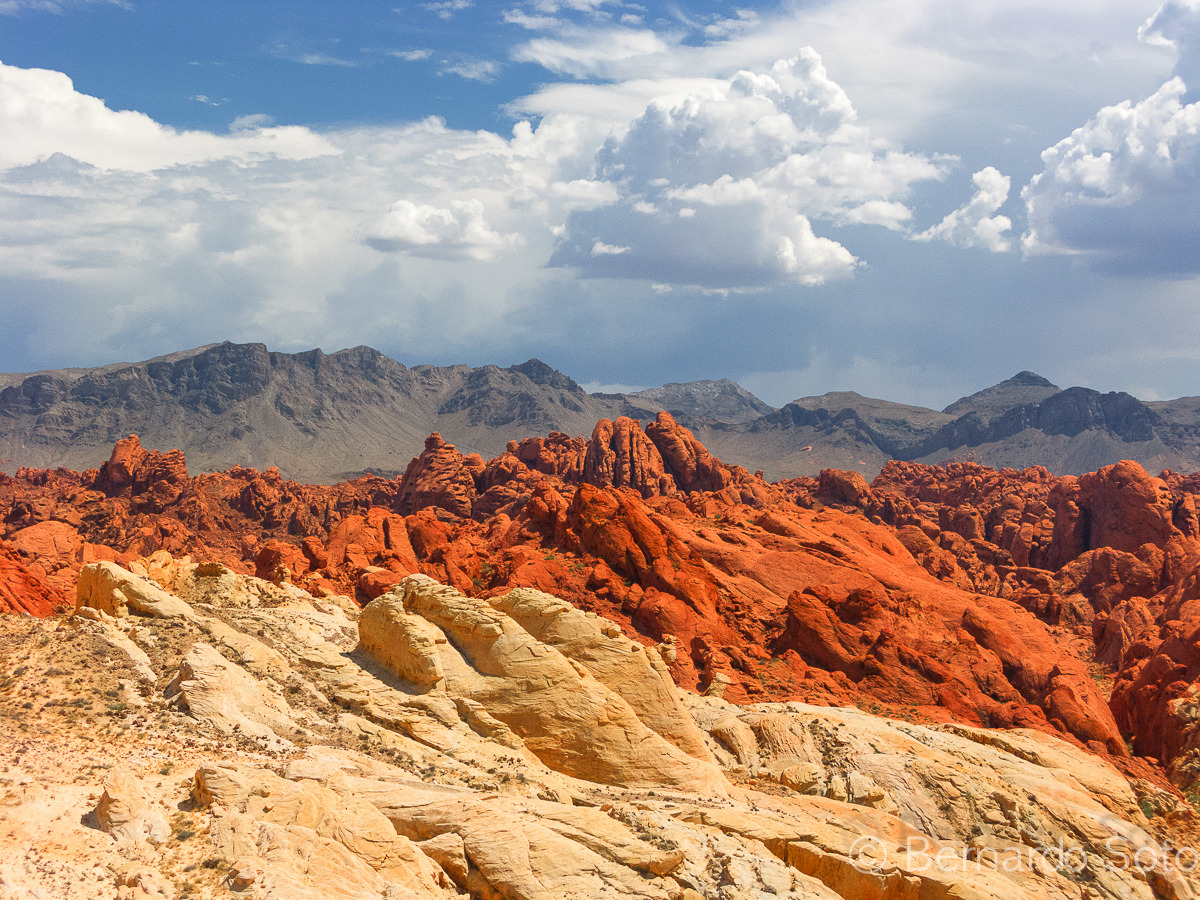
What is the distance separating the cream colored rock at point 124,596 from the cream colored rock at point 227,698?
15.0 feet

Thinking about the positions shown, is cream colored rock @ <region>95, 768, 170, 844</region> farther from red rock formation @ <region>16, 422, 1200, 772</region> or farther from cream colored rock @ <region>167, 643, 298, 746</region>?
red rock formation @ <region>16, 422, 1200, 772</region>

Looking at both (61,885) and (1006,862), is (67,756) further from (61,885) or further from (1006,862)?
(1006,862)

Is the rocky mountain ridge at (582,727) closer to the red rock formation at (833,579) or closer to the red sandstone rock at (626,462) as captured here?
the red rock formation at (833,579)

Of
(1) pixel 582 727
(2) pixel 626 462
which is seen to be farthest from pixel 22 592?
(2) pixel 626 462

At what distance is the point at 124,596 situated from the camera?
2998 cm

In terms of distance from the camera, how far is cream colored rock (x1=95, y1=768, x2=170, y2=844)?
1616cm

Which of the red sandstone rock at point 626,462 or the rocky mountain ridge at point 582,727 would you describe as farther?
the red sandstone rock at point 626,462

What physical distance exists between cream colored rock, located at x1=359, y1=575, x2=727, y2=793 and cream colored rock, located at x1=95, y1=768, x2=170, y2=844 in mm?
12195

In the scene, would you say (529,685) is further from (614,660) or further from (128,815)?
(128,815)

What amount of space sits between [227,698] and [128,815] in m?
8.18

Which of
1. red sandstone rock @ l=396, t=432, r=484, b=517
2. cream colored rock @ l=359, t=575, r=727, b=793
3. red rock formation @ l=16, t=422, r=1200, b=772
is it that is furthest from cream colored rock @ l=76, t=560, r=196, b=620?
red sandstone rock @ l=396, t=432, r=484, b=517

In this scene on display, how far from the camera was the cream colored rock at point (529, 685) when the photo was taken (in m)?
27.4

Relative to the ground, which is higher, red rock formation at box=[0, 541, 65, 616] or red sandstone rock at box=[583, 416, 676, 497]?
red sandstone rock at box=[583, 416, 676, 497]

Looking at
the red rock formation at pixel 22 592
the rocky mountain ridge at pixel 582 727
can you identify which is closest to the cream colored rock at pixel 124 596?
the rocky mountain ridge at pixel 582 727
